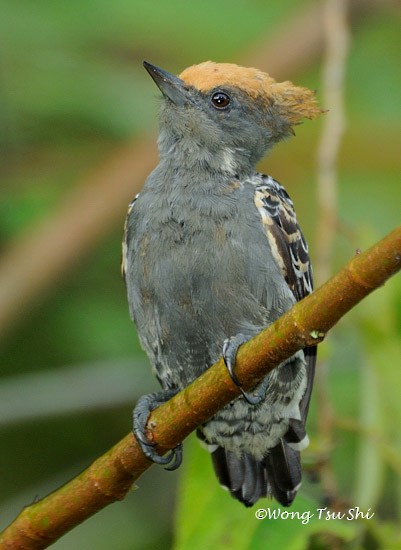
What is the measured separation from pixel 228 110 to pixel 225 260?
1.03m

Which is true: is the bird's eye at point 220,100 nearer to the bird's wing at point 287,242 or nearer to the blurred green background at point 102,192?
the bird's wing at point 287,242

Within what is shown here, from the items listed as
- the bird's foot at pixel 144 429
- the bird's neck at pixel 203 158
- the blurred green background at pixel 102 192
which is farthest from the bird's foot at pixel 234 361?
the blurred green background at pixel 102 192

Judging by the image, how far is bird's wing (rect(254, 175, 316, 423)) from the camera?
4887 mm

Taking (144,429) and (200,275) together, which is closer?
(144,429)

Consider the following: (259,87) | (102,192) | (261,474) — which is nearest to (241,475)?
(261,474)

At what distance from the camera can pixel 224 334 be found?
478 cm

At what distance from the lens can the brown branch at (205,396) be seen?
3.13 m

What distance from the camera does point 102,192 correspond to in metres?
6.64

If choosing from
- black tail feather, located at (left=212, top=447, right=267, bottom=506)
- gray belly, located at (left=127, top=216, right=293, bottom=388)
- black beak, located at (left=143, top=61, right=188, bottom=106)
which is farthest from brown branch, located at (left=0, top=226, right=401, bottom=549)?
black beak, located at (left=143, top=61, right=188, bottom=106)

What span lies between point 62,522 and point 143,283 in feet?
4.64

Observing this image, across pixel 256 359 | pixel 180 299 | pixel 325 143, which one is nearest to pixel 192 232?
pixel 180 299

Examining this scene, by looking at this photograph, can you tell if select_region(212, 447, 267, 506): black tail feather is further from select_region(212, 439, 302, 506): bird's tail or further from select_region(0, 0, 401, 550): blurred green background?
select_region(0, 0, 401, 550): blurred green background

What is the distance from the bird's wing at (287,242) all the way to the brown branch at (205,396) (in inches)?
49.7

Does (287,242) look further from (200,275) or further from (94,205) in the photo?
(94,205)
